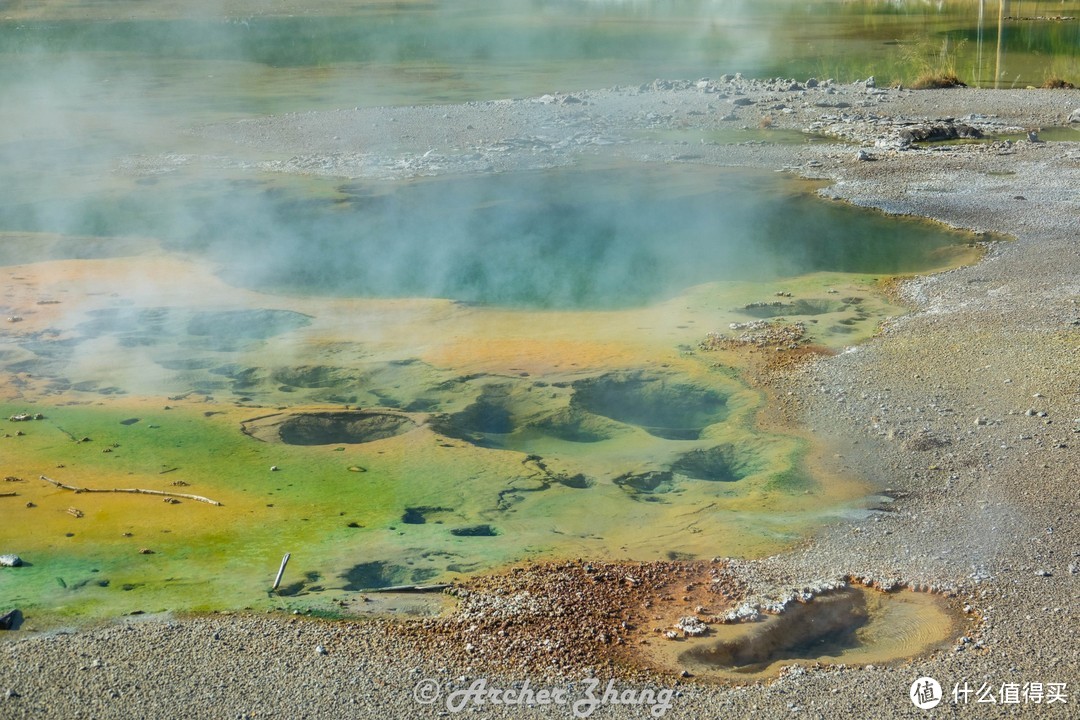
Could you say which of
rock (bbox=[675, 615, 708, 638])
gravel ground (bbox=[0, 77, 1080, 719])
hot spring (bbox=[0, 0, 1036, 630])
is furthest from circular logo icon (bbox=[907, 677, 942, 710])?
hot spring (bbox=[0, 0, 1036, 630])

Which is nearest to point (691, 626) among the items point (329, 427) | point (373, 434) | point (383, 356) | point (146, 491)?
point (373, 434)

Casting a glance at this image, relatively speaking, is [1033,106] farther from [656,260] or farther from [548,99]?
[656,260]

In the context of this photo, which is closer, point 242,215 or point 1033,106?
point 242,215

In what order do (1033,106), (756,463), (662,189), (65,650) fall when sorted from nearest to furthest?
(65,650), (756,463), (662,189), (1033,106)

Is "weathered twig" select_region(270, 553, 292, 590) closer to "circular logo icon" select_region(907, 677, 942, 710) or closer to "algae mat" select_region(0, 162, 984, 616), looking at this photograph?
"algae mat" select_region(0, 162, 984, 616)

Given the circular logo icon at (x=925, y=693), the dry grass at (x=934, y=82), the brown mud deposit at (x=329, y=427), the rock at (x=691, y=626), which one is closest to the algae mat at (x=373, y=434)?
the brown mud deposit at (x=329, y=427)

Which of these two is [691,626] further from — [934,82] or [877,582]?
[934,82]

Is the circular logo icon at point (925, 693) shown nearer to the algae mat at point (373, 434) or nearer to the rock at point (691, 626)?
the rock at point (691, 626)

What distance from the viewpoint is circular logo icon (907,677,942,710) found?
3.44 meters

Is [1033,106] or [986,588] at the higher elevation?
[1033,106]

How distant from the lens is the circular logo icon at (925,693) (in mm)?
3443

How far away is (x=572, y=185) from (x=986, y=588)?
780 cm

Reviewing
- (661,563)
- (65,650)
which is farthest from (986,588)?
(65,650)

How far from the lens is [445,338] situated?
703 centimetres
